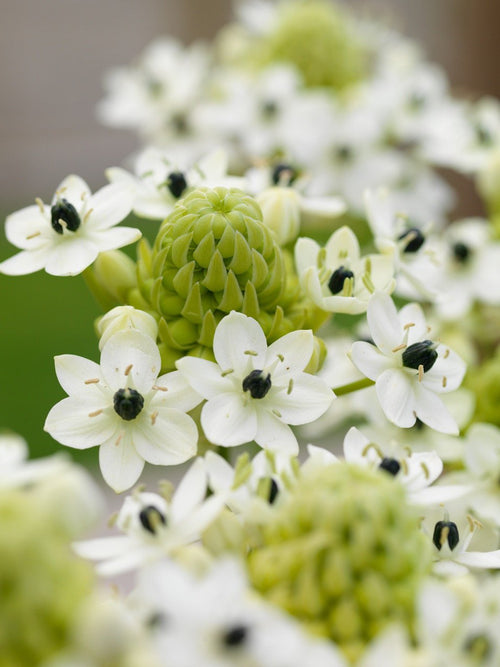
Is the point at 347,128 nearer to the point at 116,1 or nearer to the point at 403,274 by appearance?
the point at 403,274

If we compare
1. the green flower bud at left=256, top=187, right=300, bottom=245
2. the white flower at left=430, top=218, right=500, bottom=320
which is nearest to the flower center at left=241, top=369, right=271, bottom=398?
the green flower bud at left=256, top=187, right=300, bottom=245

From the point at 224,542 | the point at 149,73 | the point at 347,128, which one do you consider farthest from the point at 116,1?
the point at 224,542

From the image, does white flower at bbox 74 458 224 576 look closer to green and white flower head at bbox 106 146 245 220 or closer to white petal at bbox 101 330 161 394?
white petal at bbox 101 330 161 394

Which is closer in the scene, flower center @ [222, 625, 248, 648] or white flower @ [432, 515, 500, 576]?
flower center @ [222, 625, 248, 648]

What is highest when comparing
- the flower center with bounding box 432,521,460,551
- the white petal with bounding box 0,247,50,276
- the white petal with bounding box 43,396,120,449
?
the white petal with bounding box 0,247,50,276

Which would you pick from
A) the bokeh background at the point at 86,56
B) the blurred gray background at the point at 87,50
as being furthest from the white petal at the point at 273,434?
the blurred gray background at the point at 87,50

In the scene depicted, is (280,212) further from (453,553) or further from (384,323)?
(453,553)

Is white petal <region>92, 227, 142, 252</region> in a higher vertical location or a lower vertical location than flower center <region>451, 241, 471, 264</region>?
higher
